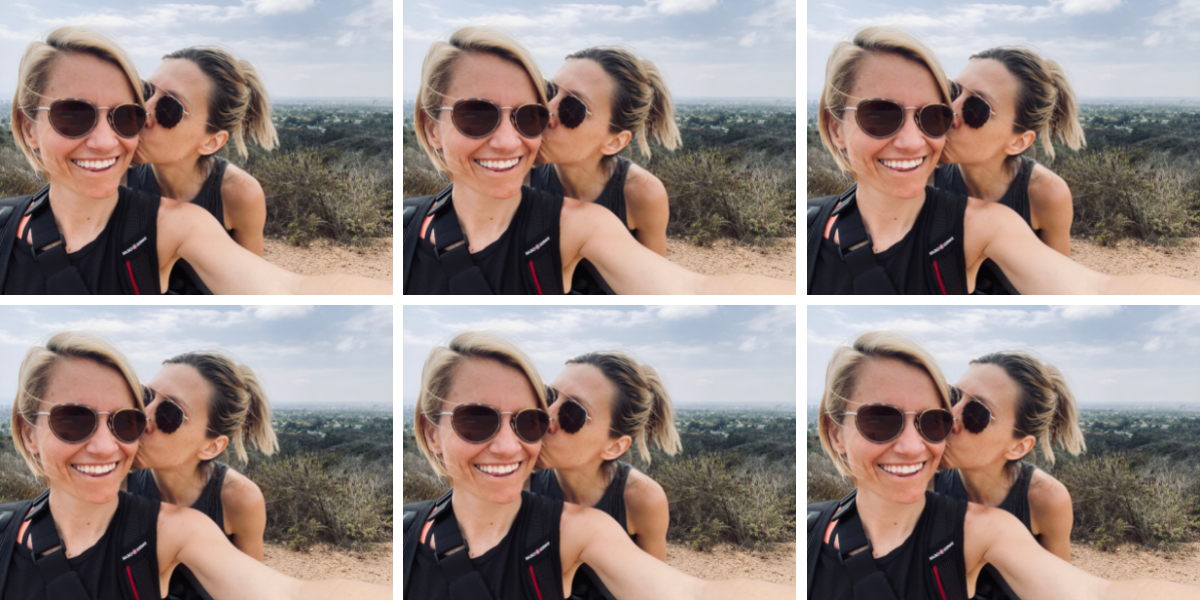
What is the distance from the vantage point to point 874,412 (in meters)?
5.13

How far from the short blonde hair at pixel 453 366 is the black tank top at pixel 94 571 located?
1.72 metres

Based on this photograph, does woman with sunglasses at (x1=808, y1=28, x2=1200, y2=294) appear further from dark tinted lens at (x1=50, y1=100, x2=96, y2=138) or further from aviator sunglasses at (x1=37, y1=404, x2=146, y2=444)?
dark tinted lens at (x1=50, y1=100, x2=96, y2=138)

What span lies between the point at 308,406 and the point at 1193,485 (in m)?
5.05

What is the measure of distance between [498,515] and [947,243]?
3033 millimetres

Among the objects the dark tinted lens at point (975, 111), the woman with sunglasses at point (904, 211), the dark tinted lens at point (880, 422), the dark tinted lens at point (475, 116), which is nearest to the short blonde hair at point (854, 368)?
the dark tinted lens at point (880, 422)

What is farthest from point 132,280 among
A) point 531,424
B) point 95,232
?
point 531,424

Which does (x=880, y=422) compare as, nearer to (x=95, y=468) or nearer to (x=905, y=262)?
(x=905, y=262)

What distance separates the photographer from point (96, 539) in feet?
17.0

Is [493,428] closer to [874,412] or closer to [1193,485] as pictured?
[874,412]

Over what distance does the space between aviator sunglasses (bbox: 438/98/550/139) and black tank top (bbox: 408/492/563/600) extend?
6.91 ft

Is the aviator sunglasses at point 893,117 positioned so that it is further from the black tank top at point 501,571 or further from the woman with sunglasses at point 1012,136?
the black tank top at point 501,571

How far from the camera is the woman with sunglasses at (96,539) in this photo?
5.14m

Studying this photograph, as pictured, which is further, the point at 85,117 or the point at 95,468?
the point at 95,468

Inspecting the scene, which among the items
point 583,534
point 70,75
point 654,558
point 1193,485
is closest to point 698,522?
point 654,558
